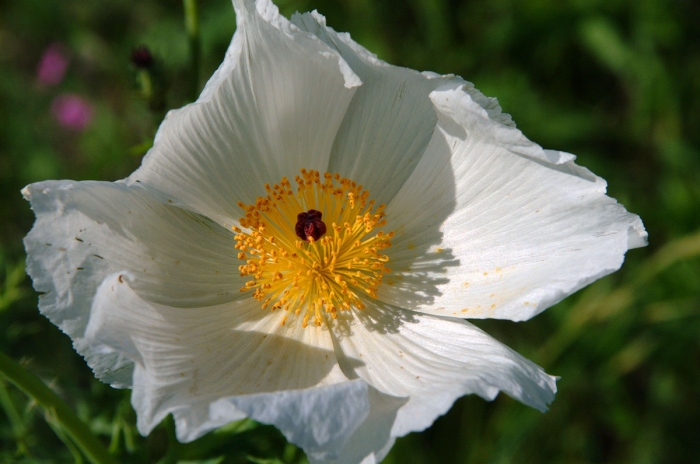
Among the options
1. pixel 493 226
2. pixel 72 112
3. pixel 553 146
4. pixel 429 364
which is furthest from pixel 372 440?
pixel 72 112

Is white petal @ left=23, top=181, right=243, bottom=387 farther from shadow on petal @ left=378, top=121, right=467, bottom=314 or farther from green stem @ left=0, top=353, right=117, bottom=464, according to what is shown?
shadow on petal @ left=378, top=121, right=467, bottom=314

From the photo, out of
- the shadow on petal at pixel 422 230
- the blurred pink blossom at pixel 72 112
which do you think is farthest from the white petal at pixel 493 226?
the blurred pink blossom at pixel 72 112

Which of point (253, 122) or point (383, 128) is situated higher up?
point (383, 128)

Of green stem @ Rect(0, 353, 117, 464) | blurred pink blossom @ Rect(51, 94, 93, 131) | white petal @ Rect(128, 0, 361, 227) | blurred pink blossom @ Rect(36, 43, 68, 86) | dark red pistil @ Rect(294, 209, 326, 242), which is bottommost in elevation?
green stem @ Rect(0, 353, 117, 464)

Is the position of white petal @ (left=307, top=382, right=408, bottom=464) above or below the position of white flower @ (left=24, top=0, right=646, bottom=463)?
below

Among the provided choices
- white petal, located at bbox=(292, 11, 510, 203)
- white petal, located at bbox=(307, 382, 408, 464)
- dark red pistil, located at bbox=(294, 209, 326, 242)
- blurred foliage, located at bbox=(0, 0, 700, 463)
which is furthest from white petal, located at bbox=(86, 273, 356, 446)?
blurred foliage, located at bbox=(0, 0, 700, 463)

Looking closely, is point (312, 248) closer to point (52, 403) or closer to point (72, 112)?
point (52, 403)

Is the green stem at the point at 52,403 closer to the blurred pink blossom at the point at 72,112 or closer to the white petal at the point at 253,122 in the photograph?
the white petal at the point at 253,122
